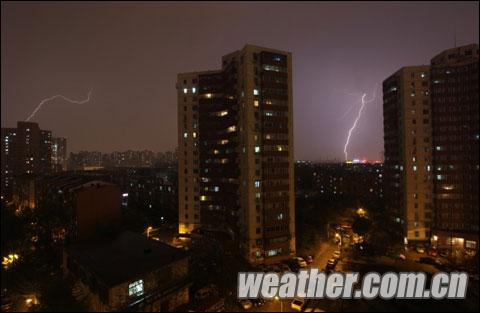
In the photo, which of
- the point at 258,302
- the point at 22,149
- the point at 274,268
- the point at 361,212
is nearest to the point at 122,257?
the point at 258,302

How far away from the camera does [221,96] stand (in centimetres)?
4059

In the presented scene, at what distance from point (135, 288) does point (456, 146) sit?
148ft

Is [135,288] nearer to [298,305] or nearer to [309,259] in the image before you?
[298,305]

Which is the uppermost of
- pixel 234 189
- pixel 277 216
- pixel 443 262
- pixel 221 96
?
pixel 221 96

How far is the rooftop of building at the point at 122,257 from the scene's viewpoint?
1988 cm

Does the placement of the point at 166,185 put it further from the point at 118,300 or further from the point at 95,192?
the point at 118,300

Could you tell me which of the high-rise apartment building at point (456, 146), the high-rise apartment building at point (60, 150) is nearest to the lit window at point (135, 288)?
the high-rise apartment building at point (456, 146)

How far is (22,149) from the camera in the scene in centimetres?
8756

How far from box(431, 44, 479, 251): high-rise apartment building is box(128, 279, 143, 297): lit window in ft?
133

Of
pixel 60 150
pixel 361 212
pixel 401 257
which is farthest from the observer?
pixel 60 150

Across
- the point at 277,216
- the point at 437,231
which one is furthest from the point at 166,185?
the point at 437,231

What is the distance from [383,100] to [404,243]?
24834 mm

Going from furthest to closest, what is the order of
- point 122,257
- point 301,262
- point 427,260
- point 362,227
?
A: point 362,227, point 427,260, point 301,262, point 122,257

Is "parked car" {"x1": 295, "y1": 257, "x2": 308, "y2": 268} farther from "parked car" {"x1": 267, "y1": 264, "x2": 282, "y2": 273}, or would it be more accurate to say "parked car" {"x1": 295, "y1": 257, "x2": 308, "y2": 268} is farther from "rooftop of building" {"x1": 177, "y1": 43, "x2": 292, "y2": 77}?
"rooftop of building" {"x1": 177, "y1": 43, "x2": 292, "y2": 77}
